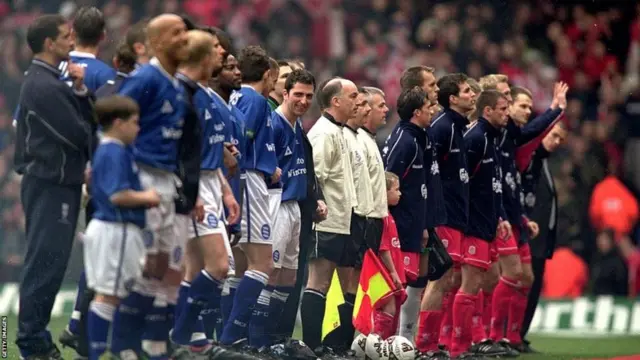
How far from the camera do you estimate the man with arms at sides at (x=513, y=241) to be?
→ 13602mm

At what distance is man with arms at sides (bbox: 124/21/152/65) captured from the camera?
969 cm

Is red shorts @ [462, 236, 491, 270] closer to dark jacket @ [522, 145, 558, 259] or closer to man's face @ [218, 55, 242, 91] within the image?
dark jacket @ [522, 145, 558, 259]

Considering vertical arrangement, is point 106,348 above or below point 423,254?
below

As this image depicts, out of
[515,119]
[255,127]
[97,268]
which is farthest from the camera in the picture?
[515,119]

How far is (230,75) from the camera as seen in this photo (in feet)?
33.8

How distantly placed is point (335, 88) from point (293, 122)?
1.85 ft

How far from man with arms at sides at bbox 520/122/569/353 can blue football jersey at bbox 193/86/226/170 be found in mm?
5463

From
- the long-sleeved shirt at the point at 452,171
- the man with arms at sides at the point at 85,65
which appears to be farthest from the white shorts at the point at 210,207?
the long-sleeved shirt at the point at 452,171

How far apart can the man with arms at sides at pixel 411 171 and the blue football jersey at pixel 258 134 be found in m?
1.55

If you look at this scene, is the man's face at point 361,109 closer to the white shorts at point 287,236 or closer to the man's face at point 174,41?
the white shorts at point 287,236

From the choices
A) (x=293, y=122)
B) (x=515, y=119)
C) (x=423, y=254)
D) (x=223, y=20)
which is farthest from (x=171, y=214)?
(x=223, y=20)

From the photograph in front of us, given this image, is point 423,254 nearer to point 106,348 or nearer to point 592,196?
point 106,348

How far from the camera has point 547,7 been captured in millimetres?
24484

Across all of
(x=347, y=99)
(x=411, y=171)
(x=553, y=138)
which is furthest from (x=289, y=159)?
(x=553, y=138)
